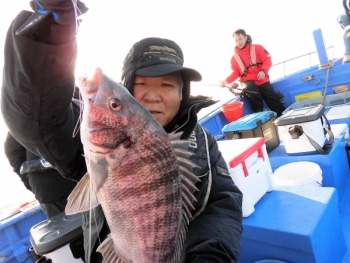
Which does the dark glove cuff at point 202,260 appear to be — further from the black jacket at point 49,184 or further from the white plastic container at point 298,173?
the white plastic container at point 298,173

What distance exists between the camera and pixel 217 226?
65.6 inches

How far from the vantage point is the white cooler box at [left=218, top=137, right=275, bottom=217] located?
261 centimetres

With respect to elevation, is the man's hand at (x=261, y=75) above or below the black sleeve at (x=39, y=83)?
below

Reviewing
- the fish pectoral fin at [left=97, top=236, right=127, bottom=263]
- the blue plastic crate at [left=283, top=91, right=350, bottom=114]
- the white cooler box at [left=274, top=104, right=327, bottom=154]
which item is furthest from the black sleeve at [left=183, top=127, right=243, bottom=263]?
the blue plastic crate at [left=283, top=91, right=350, bottom=114]

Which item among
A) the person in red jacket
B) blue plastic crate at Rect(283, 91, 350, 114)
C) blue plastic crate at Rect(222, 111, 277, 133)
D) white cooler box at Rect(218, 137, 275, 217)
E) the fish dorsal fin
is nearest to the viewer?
the fish dorsal fin

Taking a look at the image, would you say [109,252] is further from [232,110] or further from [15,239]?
[232,110]

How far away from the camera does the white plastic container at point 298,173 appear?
10.5ft

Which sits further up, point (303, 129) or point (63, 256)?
point (63, 256)

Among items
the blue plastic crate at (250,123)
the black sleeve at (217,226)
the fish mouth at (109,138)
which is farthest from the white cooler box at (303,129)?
the fish mouth at (109,138)

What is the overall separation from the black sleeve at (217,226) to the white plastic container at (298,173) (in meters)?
1.65

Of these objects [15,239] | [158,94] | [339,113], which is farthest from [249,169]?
[339,113]

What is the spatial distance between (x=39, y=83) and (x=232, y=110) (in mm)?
5406

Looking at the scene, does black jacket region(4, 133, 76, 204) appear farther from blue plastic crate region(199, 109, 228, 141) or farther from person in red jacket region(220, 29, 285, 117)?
person in red jacket region(220, 29, 285, 117)

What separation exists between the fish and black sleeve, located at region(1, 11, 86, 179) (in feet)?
0.68
